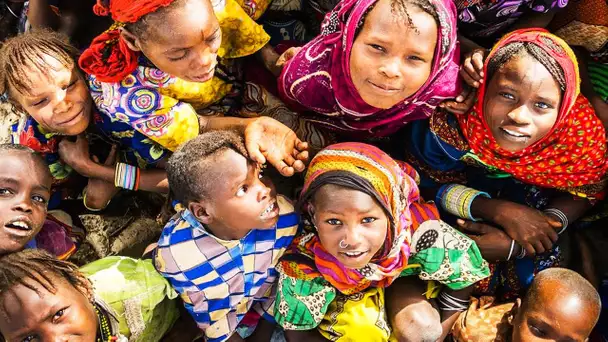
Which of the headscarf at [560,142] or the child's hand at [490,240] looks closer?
the headscarf at [560,142]

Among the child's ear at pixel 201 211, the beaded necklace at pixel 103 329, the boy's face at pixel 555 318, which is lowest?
the beaded necklace at pixel 103 329

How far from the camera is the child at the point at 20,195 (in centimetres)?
211

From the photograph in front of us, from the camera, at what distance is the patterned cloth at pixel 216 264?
7.45ft

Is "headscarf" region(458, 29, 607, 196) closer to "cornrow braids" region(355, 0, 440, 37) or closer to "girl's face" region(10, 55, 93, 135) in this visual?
"cornrow braids" region(355, 0, 440, 37)

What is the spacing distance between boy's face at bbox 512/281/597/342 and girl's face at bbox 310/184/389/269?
652 millimetres

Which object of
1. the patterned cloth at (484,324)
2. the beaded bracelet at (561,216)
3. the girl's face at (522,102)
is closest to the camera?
the girl's face at (522,102)

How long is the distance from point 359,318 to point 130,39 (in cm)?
130

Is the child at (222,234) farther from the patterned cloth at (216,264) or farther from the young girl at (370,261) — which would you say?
the young girl at (370,261)

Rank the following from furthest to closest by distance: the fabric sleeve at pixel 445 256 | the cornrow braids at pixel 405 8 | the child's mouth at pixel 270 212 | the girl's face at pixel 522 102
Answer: the fabric sleeve at pixel 445 256 → the child's mouth at pixel 270 212 → the girl's face at pixel 522 102 → the cornrow braids at pixel 405 8

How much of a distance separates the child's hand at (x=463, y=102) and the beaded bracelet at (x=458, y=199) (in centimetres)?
38

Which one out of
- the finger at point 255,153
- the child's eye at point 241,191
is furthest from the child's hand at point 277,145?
the child's eye at point 241,191

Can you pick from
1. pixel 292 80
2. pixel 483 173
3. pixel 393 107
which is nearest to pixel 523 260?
pixel 483 173

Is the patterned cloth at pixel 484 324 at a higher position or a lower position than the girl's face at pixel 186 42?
lower

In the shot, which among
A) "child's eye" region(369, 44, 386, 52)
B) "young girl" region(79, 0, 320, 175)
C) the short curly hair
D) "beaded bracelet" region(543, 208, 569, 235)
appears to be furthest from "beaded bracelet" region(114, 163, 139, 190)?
"beaded bracelet" region(543, 208, 569, 235)
